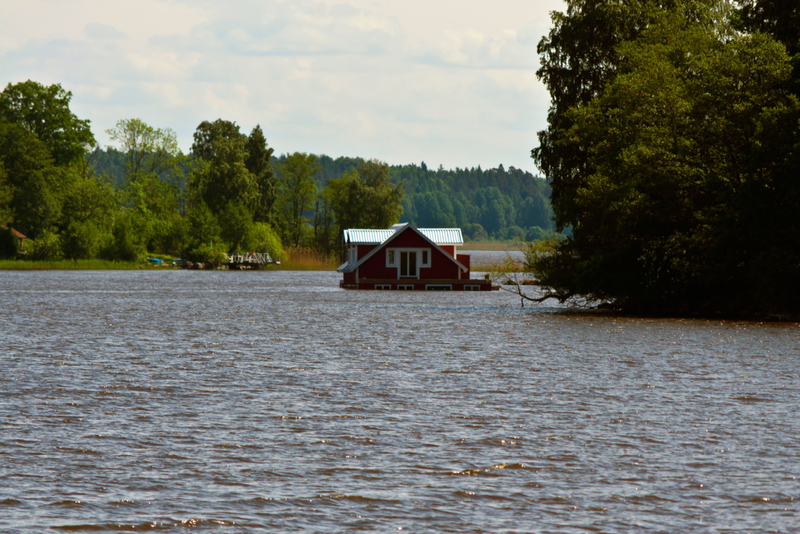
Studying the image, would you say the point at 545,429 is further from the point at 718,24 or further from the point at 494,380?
the point at 718,24

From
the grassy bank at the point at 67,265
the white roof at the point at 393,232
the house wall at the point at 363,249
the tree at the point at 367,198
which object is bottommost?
the grassy bank at the point at 67,265

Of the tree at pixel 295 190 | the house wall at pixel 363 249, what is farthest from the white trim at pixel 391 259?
the tree at pixel 295 190

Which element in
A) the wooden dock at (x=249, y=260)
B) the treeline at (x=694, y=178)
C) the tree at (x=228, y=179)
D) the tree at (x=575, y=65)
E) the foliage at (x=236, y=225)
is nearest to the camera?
the treeline at (x=694, y=178)

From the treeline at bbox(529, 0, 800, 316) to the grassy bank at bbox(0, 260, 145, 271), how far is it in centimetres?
7843

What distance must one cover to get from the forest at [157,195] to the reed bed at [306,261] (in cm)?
113

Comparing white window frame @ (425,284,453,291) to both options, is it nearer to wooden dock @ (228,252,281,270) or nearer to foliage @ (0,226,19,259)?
wooden dock @ (228,252,281,270)

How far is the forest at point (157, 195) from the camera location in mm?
110062

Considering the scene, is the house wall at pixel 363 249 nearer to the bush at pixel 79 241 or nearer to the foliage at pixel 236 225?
the foliage at pixel 236 225

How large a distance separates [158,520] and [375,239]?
6913cm

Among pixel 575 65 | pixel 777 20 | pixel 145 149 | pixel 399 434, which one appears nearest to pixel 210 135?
pixel 145 149

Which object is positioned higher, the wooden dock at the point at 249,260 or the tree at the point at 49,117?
the tree at the point at 49,117

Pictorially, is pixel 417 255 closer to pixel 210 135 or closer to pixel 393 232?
pixel 393 232

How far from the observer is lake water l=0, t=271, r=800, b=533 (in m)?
9.81

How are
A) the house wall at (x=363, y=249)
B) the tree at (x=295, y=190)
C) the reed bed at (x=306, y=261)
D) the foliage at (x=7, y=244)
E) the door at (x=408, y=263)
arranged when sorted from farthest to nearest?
the tree at (x=295, y=190) → the reed bed at (x=306, y=261) → the foliage at (x=7, y=244) → the house wall at (x=363, y=249) → the door at (x=408, y=263)
